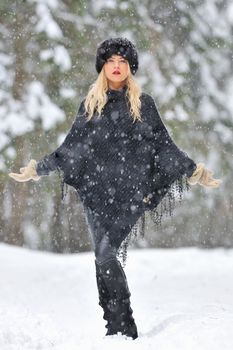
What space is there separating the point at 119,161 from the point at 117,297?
988mm

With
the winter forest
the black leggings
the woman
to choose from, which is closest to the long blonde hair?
the woman

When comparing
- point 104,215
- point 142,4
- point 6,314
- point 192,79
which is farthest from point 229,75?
point 104,215

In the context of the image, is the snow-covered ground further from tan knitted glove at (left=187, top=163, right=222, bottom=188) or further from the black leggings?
tan knitted glove at (left=187, top=163, right=222, bottom=188)

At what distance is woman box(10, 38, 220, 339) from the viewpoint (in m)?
5.43

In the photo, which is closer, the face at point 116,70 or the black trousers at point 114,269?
the black trousers at point 114,269

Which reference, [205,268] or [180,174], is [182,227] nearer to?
[205,268]

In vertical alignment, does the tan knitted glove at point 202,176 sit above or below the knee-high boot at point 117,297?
above

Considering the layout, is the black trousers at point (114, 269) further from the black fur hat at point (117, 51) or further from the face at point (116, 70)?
the black fur hat at point (117, 51)

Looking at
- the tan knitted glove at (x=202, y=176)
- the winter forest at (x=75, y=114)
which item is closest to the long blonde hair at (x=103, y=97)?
the tan knitted glove at (x=202, y=176)

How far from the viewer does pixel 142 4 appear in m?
10.6

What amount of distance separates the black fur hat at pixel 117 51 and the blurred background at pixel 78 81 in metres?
4.79

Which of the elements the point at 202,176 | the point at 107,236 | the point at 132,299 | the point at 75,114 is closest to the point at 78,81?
the point at 75,114

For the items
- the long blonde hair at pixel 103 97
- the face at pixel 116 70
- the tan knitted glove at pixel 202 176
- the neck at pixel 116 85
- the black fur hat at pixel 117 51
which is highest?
the black fur hat at pixel 117 51

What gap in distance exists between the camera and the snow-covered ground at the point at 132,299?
204 inches
